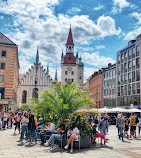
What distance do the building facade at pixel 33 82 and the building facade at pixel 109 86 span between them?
18347mm

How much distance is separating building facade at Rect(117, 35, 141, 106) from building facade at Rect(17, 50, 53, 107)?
87.4 feet

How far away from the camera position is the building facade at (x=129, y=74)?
45000mm

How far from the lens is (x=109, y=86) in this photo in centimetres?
6003

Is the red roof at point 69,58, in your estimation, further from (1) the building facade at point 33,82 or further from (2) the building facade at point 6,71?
(2) the building facade at point 6,71

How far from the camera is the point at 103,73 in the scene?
213ft

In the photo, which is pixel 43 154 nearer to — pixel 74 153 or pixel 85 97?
pixel 74 153

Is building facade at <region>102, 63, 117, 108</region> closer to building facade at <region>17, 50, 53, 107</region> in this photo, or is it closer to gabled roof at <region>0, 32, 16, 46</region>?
building facade at <region>17, 50, 53, 107</region>

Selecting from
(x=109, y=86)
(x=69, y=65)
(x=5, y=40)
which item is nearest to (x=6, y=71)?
(x=5, y=40)

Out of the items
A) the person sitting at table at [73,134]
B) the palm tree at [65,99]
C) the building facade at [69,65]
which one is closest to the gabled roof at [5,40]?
the palm tree at [65,99]

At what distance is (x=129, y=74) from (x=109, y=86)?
12080 millimetres

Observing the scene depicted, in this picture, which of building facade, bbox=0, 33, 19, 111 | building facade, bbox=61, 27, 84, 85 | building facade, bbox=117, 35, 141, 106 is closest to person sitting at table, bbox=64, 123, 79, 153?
building facade, bbox=0, 33, 19, 111

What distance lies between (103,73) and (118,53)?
11.8m

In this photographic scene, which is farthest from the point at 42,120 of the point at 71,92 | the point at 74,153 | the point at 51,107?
the point at 74,153

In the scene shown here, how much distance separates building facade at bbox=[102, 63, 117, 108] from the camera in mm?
57459
